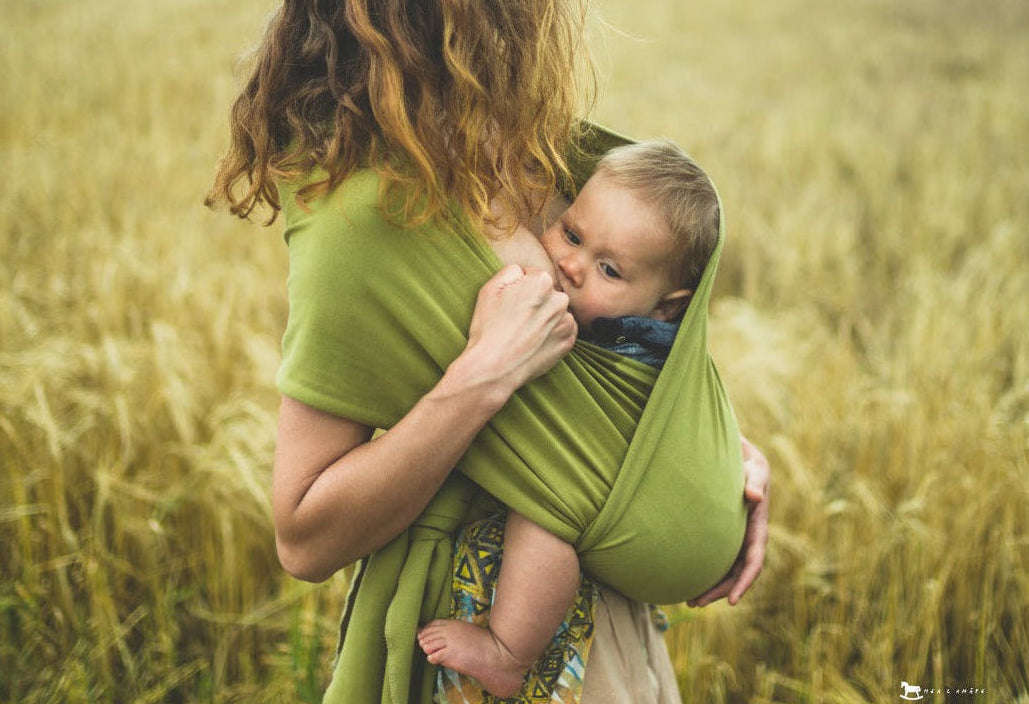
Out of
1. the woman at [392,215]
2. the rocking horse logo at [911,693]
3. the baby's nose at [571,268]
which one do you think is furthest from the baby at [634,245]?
the rocking horse logo at [911,693]

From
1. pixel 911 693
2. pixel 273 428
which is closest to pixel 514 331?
pixel 273 428

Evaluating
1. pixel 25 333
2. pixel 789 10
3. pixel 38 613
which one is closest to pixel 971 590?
pixel 38 613

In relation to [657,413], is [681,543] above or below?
below

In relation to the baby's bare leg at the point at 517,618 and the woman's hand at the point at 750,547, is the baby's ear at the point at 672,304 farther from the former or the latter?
the baby's bare leg at the point at 517,618

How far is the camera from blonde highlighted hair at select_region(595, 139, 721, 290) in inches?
55.5

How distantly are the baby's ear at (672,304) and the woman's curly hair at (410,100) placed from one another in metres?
0.33

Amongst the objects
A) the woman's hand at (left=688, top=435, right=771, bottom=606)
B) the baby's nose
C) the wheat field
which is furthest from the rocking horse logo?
the baby's nose

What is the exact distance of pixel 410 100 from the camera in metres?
1.19

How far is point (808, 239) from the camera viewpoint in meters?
4.81

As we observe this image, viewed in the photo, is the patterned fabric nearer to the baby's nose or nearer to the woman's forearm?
the woman's forearm

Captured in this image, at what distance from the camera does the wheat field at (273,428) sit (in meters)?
2.34

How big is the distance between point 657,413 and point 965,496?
6.51ft

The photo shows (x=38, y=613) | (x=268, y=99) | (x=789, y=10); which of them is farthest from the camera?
(x=789, y=10)

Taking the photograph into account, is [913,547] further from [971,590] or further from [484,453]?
[484,453]
